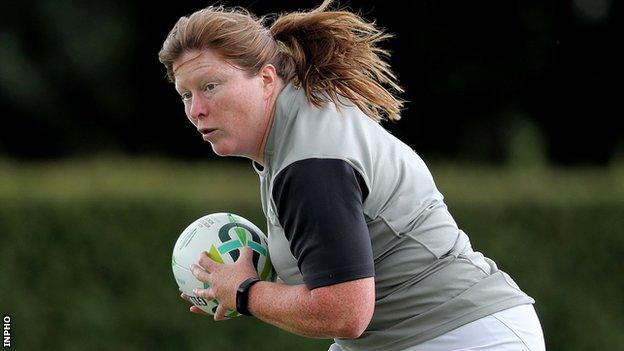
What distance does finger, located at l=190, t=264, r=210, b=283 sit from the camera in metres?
4.08

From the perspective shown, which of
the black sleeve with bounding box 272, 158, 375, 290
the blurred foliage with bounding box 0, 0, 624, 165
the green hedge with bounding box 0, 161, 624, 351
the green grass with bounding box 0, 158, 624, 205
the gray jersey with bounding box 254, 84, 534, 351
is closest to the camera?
the black sleeve with bounding box 272, 158, 375, 290

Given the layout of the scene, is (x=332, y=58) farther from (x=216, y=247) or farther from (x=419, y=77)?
(x=419, y=77)

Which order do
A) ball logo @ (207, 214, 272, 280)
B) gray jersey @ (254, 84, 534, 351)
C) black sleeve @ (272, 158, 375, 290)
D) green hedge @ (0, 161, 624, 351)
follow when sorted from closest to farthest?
1. black sleeve @ (272, 158, 375, 290)
2. gray jersey @ (254, 84, 534, 351)
3. ball logo @ (207, 214, 272, 280)
4. green hedge @ (0, 161, 624, 351)

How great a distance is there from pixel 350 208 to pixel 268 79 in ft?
1.85

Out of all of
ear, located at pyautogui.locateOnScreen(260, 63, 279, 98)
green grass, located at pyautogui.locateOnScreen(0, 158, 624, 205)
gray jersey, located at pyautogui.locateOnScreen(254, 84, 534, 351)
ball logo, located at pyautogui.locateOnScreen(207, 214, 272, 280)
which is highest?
ear, located at pyautogui.locateOnScreen(260, 63, 279, 98)

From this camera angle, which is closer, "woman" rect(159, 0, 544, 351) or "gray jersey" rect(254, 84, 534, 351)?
"woman" rect(159, 0, 544, 351)

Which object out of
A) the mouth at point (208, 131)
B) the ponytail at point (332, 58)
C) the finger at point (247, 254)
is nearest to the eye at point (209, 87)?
the mouth at point (208, 131)

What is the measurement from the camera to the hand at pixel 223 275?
13.0 ft

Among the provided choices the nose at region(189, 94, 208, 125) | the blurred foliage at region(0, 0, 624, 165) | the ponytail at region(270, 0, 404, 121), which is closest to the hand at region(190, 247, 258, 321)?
the nose at region(189, 94, 208, 125)

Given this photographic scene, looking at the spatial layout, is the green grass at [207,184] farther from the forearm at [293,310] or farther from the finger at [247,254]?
the forearm at [293,310]

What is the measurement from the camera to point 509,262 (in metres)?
8.41

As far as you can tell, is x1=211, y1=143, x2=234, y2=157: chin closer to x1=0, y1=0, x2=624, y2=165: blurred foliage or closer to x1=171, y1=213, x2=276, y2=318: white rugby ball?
x1=171, y1=213, x2=276, y2=318: white rugby ball

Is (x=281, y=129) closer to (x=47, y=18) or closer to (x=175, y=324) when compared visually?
(x=175, y=324)

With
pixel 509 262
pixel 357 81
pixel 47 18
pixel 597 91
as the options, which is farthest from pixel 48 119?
pixel 357 81
